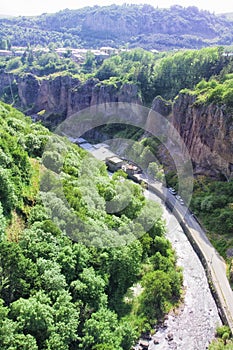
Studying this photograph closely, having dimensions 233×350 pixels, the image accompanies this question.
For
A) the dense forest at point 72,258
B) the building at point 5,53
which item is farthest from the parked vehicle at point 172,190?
the building at point 5,53

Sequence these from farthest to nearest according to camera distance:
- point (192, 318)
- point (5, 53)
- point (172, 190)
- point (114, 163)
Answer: point (5, 53) < point (114, 163) < point (172, 190) < point (192, 318)

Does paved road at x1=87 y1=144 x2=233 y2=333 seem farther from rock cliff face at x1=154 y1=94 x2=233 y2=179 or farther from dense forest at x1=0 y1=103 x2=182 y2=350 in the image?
rock cliff face at x1=154 y1=94 x2=233 y2=179

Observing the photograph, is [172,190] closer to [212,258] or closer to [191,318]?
[212,258]

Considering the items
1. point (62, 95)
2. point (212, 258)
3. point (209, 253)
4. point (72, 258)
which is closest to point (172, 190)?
point (209, 253)

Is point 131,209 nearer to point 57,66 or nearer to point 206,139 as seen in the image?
point 206,139

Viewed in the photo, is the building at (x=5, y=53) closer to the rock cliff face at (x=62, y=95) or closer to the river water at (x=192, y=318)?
the rock cliff face at (x=62, y=95)

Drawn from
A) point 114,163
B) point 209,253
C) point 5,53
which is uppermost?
point 5,53

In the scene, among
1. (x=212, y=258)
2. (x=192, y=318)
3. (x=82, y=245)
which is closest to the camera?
(x=82, y=245)
